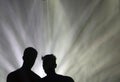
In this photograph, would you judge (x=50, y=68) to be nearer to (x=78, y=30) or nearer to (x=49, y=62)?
(x=49, y=62)

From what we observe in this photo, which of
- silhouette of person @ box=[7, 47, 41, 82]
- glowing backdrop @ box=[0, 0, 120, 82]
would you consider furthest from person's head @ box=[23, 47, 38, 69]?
glowing backdrop @ box=[0, 0, 120, 82]

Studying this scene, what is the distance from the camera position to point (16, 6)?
7.83 metres

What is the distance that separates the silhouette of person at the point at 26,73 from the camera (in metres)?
2.05

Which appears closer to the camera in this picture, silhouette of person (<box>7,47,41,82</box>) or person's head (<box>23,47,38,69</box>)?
silhouette of person (<box>7,47,41,82</box>)

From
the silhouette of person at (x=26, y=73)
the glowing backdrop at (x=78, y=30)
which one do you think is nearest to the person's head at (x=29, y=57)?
the silhouette of person at (x=26, y=73)

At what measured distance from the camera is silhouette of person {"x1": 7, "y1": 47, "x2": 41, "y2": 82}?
2.05 m

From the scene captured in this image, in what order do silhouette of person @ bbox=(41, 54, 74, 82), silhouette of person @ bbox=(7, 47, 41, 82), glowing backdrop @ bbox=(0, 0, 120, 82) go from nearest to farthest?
silhouette of person @ bbox=(7, 47, 41, 82) → silhouette of person @ bbox=(41, 54, 74, 82) → glowing backdrop @ bbox=(0, 0, 120, 82)

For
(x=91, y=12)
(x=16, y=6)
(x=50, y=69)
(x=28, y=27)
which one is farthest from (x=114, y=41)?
(x=50, y=69)

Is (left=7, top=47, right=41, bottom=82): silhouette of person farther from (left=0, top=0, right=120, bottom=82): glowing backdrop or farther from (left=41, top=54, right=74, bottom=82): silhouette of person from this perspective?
(left=0, top=0, right=120, bottom=82): glowing backdrop

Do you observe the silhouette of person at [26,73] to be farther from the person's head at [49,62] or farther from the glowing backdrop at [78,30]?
the glowing backdrop at [78,30]

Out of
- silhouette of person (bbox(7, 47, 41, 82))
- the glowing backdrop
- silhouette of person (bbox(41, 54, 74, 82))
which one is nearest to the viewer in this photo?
silhouette of person (bbox(7, 47, 41, 82))

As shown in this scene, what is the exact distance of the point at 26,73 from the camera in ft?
7.06

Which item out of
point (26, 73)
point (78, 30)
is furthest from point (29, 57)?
point (78, 30)

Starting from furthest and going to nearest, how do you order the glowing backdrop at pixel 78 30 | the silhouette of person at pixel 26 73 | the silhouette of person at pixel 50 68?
the glowing backdrop at pixel 78 30 → the silhouette of person at pixel 50 68 → the silhouette of person at pixel 26 73
